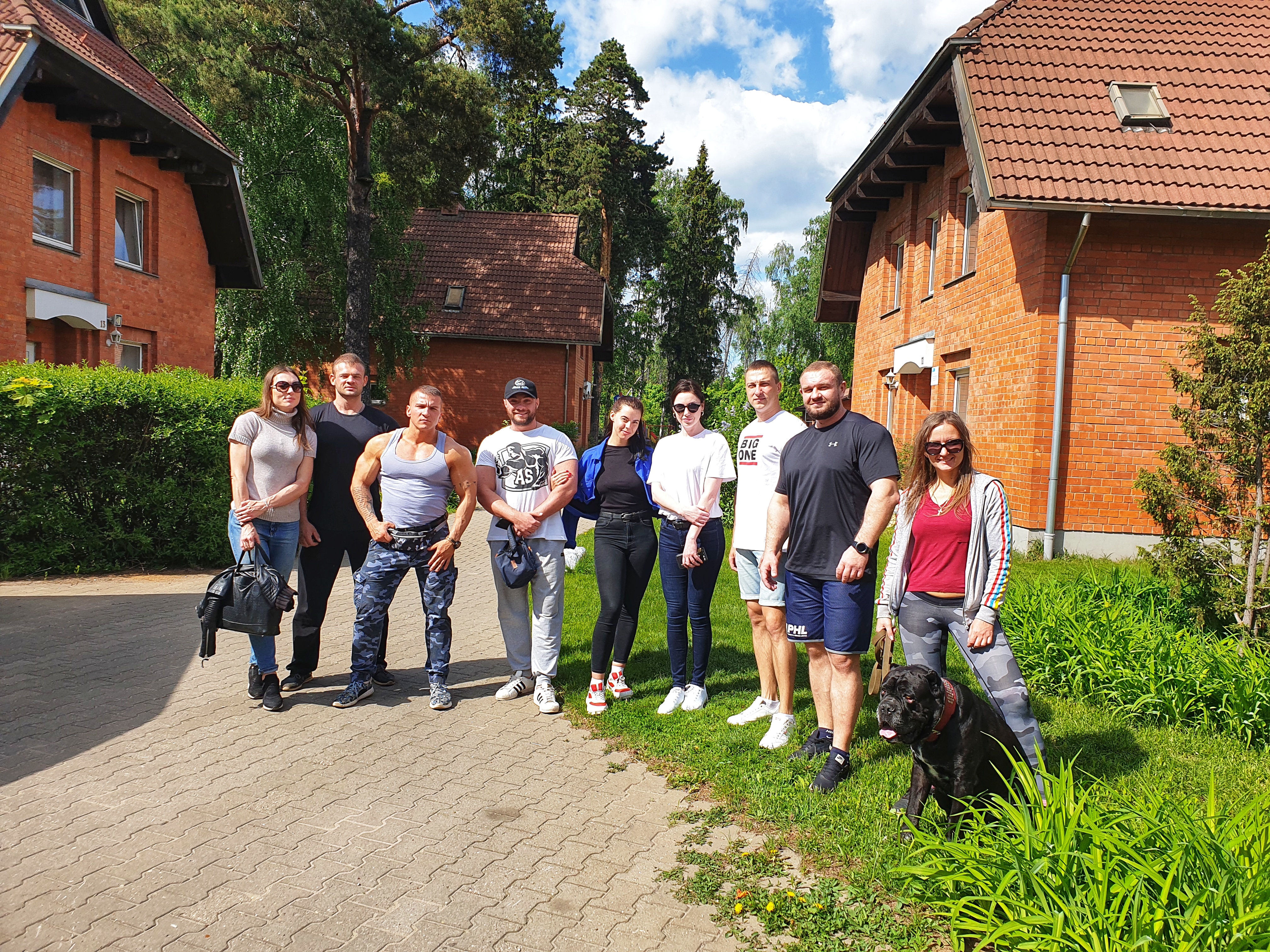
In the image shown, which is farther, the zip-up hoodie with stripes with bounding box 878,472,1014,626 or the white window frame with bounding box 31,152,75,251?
the white window frame with bounding box 31,152,75,251

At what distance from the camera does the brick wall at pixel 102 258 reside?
12.4m

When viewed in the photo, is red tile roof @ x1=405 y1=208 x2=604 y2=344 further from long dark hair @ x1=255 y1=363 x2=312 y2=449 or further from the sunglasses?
the sunglasses

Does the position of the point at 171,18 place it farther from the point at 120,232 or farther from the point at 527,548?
the point at 527,548

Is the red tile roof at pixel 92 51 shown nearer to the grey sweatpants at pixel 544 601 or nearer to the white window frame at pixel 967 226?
the grey sweatpants at pixel 544 601

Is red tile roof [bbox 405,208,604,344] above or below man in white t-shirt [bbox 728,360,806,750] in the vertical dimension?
above

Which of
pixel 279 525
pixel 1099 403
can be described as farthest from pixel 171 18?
pixel 1099 403

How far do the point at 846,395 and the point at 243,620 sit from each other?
3.80 meters

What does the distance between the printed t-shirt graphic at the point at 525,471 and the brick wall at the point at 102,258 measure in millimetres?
9339

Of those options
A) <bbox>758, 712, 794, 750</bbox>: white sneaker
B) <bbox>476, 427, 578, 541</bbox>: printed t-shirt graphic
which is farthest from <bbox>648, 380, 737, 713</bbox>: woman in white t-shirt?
<bbox>758, 712, 794, 750</bbox>: white sneaker

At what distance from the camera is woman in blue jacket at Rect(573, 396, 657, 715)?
228 inches

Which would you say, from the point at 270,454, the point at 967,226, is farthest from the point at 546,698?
the point at 967,226

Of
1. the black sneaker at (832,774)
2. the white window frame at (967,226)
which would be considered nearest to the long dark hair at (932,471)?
the black sneaker at (832,774)

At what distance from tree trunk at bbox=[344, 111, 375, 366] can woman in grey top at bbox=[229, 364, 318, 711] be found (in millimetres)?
15561

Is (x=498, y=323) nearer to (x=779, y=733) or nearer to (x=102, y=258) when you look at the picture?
(x=102, y=258)
